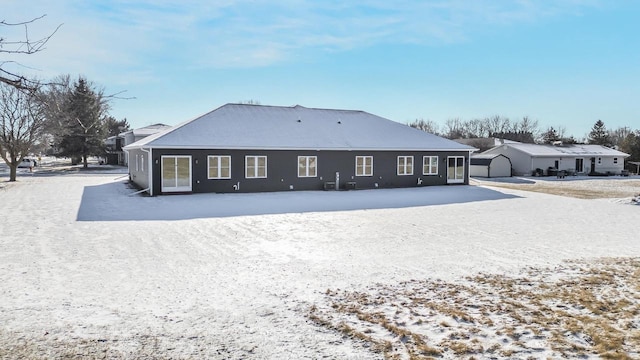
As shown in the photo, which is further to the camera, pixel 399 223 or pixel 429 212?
pixel 429 212

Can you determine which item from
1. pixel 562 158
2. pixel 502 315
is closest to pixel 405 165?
pixel 502 315

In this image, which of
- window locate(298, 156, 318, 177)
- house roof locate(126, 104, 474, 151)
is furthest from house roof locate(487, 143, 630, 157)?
window locate(298, 156, 318, 177)

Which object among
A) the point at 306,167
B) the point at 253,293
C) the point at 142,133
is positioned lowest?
the point at 253,293

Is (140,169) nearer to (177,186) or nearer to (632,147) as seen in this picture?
(177,186)

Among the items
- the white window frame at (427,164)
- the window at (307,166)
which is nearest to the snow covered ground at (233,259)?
the window at (307,166)

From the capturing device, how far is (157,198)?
18250 millimetres

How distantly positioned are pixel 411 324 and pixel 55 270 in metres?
5.94

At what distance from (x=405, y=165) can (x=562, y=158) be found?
24.4 metres

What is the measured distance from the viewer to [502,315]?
547 cm

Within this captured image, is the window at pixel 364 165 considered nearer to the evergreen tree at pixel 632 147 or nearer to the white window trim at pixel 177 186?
the white window trim at pixel 177 186

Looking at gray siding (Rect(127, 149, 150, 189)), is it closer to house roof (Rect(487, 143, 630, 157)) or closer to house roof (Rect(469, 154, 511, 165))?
house roof (Rect(469, 154, 511, 165))

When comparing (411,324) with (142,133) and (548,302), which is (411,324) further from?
(142,133)

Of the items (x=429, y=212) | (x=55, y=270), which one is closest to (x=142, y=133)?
(x=429, y=212)

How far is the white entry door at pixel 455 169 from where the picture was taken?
26.3 metres
